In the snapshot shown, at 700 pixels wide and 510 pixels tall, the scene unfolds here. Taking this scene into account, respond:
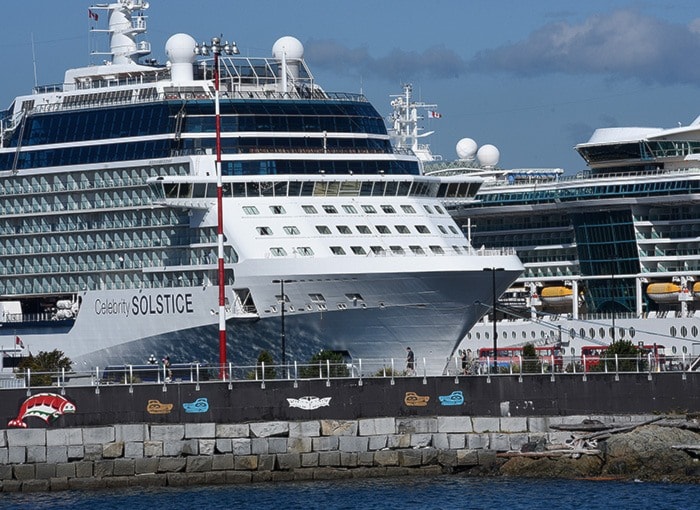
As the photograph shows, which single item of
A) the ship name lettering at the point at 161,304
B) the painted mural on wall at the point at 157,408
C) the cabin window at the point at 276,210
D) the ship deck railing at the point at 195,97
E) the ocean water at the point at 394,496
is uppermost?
the ship deck railing at the point at 195,97

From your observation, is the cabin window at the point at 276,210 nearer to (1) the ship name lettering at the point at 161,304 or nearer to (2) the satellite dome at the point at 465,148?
(1) the ship name lettering at the point at 161,304

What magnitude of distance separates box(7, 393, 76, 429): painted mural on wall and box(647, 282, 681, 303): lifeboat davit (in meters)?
43.1

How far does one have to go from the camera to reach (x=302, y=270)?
72.1 metres

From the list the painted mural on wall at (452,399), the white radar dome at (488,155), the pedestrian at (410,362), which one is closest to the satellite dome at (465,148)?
the white radar dome at (488,155)

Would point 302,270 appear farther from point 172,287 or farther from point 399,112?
point 399,112

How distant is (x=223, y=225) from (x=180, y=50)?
33.6 ft

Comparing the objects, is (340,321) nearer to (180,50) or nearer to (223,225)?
(223,225)

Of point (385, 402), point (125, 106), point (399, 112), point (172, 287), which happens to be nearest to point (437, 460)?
point (385, 402)

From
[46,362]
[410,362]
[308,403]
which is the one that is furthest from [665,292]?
[308,403]

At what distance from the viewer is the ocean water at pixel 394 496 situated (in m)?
52.2

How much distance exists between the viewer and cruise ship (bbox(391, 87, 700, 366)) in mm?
95500

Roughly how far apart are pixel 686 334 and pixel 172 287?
27.1 m

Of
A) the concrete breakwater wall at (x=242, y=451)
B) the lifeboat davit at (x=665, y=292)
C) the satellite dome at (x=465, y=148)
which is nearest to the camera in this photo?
the concrete breakwater wall at (x=242, y=451)

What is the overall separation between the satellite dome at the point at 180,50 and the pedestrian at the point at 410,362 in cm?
1598
